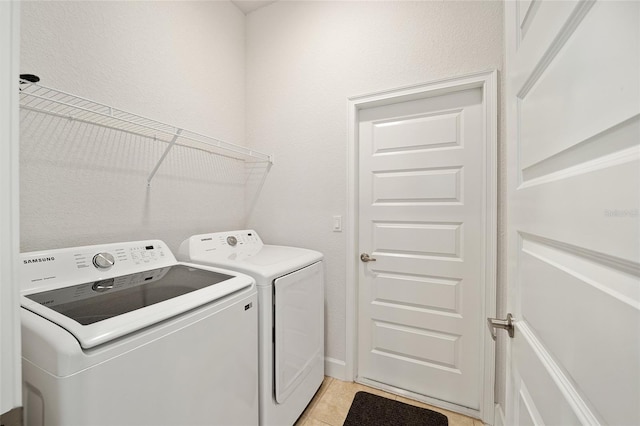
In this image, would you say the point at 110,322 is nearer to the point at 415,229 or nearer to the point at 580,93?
the point at 580,93

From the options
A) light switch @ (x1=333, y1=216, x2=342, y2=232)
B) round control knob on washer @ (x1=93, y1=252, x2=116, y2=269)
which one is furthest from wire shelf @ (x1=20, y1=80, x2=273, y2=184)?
light switch @ (x1=333, y1=216, x2=342, y2=232)

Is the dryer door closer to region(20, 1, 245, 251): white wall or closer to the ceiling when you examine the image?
region(20, 1, 245, 251): white wall

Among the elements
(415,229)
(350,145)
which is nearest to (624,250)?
(415,229)

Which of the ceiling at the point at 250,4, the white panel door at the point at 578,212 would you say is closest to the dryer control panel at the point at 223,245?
the white panel door at the point at 578,212

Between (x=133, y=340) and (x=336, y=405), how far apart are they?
1.51 metres

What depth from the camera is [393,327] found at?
6.41 ft

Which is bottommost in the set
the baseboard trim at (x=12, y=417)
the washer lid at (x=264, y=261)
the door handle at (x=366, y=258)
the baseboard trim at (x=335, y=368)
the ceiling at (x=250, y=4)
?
the baseboard trim at (x=335, y=368)

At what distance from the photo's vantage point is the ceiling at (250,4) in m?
2.28

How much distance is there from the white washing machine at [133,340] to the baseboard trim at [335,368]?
857mm

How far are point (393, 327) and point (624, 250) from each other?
5.96 feet

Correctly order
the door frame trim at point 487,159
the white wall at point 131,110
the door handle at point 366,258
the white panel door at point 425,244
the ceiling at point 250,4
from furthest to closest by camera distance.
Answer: the ceiling at point 250,4, the door handle at point 366,258, the white panel door at point 425,244, the door frame trim at point 487,159, the white wall at point 131,110

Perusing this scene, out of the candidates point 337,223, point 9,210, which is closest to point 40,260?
point 9,210

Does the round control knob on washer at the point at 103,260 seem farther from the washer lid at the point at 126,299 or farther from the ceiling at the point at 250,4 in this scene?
the ceiling at the point at 250,4

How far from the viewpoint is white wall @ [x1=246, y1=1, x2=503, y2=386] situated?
1.71 metres
